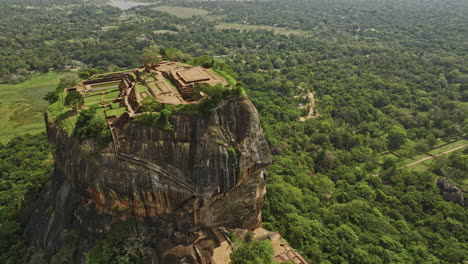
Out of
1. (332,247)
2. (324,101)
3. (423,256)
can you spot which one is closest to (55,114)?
(332,247)

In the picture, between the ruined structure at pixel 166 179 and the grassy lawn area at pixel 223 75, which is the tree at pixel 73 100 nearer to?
the ruined structure at pixel 166 179

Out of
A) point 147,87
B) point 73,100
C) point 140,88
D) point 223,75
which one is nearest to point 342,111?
point 223,75

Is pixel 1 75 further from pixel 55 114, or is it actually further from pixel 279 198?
pixel 279 198

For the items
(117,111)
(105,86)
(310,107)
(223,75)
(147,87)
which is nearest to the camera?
(117,111)

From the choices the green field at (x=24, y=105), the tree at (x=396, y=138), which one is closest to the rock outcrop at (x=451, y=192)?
the tree at (x=396, y=138)

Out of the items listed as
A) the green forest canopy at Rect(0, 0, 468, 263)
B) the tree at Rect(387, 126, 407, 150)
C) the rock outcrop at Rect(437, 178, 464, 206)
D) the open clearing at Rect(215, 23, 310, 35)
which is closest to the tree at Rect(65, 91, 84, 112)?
the green forest canopy at Rect(0, 0, 468, 263)

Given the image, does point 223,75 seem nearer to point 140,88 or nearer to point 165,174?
point 140,88
